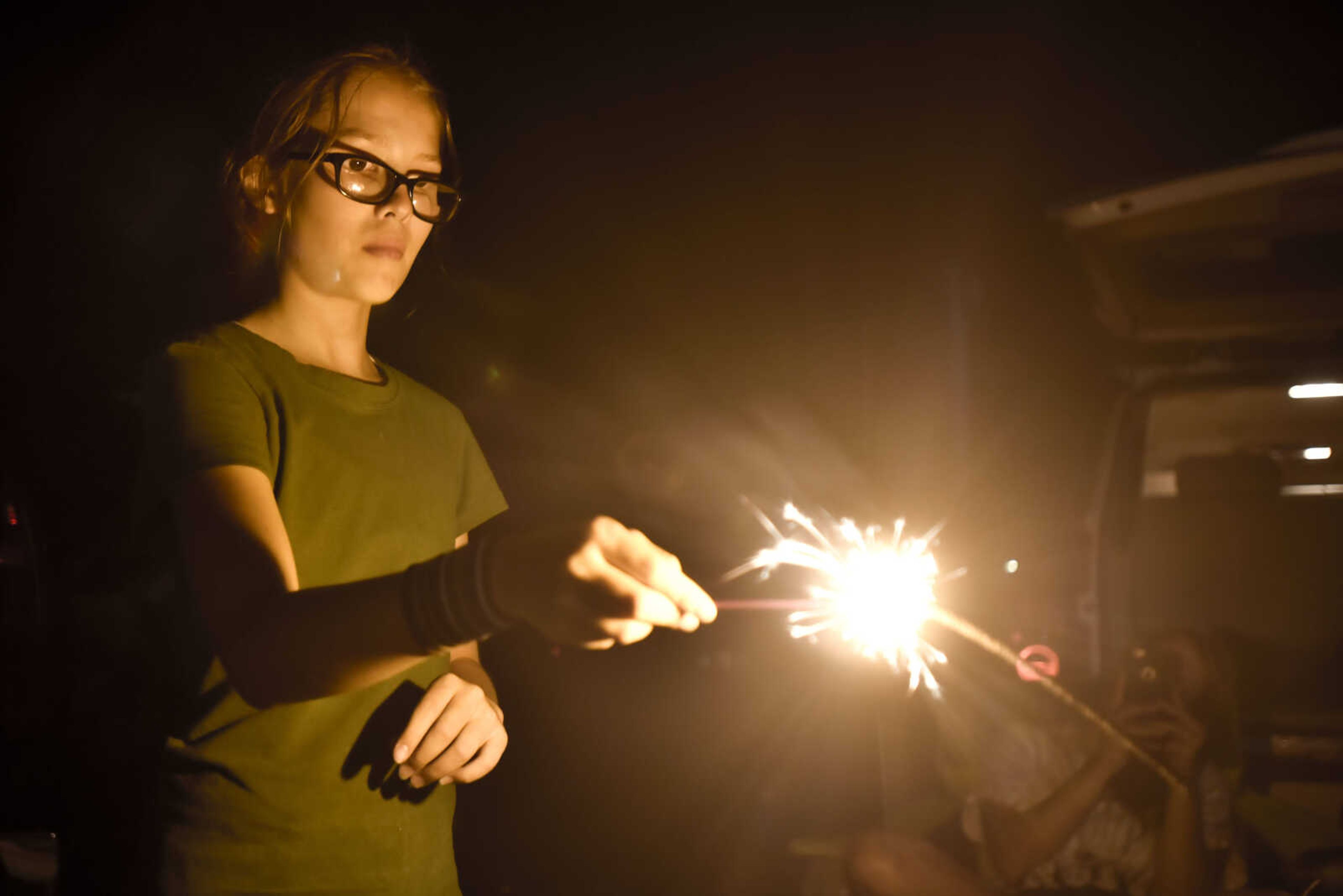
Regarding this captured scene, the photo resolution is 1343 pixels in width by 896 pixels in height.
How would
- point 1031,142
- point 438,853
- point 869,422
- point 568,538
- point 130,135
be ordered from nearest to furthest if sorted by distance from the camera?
1. point 568,538
2. point 438,853
3. point 130,135
4. point 869,422
5. point 1031,142

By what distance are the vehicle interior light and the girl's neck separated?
4323mm

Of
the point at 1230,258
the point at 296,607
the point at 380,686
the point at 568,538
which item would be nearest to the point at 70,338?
the point at 380,686

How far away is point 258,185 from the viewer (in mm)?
1581

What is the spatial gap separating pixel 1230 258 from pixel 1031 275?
1844 mm

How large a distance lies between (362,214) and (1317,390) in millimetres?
4527

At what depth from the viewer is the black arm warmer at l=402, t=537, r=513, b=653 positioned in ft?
2.92

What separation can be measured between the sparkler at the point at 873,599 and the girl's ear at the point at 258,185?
1116mm

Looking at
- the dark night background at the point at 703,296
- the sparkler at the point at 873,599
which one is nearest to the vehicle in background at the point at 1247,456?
the dark night background at the point at 703,296

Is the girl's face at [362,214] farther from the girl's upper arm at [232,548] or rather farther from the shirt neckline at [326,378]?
the girl's upper arm at [232,548]

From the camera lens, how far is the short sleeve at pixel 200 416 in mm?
1188

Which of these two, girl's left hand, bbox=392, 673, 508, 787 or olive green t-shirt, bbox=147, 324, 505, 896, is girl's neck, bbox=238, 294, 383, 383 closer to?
olive green t-shirt, bbox=147, 324, 505, 896

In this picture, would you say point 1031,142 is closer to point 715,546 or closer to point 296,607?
point 715,546

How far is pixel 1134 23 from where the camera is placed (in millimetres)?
5832

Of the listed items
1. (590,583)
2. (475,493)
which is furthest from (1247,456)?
(590,583)
